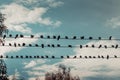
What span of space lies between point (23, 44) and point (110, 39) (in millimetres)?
10340

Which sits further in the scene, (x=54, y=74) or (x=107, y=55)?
(x=54, y=74)

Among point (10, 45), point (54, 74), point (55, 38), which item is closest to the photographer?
point (55, 38)

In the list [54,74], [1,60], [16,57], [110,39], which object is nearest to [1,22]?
[1,60]

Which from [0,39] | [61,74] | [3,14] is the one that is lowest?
A: [61,74]

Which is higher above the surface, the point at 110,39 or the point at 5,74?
the point at 110,39

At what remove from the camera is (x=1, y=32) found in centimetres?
5450

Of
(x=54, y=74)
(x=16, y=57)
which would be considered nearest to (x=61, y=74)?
(x=54, y=74)

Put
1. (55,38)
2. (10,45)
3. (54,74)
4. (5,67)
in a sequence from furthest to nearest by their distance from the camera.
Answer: (54,74), (5,67), (10,45), (55,38)

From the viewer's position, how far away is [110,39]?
135 ft

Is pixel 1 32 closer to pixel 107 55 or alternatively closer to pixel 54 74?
pixel 107 55

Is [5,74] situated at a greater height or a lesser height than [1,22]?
lesser

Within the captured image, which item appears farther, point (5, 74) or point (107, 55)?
point (5, 74)

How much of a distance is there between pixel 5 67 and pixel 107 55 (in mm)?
16853

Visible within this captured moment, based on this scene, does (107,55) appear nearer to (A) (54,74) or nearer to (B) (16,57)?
(B) (16,57)
